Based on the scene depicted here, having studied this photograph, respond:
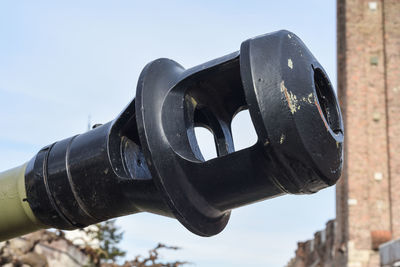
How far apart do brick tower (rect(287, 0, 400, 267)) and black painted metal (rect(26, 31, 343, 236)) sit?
15230 mm

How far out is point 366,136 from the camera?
1706 cm

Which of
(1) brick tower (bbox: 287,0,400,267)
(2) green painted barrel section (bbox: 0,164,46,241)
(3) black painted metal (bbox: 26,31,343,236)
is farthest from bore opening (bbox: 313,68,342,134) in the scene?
(1) brick tower (bbox: 287,0,400,267)

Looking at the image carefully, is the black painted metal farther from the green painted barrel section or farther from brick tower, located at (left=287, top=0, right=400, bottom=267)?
brick tower, located at (left=287, top=0, right=400, bottom=267)

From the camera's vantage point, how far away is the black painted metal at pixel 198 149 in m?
1.17

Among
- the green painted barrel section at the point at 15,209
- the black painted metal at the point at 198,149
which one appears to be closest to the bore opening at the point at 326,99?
the black painted metal at the point at 198,149

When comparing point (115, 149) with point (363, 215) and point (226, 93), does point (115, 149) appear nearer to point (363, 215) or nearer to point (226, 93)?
point (226, 93)

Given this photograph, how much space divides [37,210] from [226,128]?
49 cm

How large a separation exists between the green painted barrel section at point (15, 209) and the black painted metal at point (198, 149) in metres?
0.04

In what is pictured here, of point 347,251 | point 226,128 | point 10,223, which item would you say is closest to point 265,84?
point 226,128

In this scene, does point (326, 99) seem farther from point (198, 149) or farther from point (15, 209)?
point (15, 209)

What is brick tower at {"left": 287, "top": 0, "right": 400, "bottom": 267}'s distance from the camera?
16359 millimetres

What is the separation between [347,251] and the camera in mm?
16078

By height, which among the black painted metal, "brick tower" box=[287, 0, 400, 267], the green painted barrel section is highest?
the black painted metal

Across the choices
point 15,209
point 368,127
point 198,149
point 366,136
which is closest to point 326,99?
point 198,149
